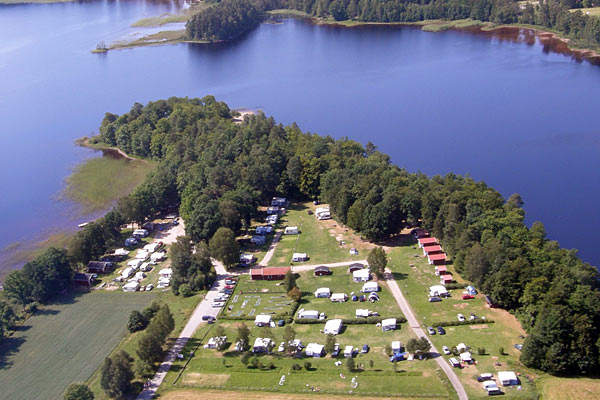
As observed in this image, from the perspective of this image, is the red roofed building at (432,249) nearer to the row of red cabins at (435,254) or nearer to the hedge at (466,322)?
the row of red cabins at (435,254)

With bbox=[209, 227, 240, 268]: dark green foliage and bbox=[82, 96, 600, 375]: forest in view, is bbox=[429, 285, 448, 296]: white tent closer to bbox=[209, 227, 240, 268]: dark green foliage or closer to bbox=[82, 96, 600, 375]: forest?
bbox=[82, 96, 600, 375]: forest

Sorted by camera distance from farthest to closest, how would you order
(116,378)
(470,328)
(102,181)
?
(102,181)
(470,328)
(116,378)

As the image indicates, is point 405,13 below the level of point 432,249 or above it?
above

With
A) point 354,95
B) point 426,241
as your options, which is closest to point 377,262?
point 426,241


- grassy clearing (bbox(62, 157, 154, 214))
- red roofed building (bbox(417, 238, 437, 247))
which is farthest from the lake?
red roofed building (bbox(417, 238, 437, 247))

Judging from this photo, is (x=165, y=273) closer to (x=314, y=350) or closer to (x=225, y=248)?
(x=225, y=248)

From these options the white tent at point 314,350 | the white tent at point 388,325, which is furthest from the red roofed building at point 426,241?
the white tent at point 314,350
